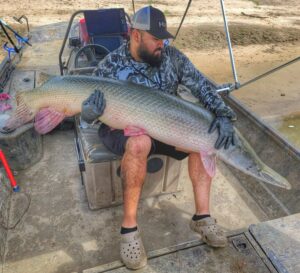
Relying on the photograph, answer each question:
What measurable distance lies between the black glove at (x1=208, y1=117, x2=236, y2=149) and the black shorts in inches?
18.6

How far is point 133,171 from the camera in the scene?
8.40ft

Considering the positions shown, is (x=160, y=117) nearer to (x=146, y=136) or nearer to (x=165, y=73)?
(x=146, y=136)

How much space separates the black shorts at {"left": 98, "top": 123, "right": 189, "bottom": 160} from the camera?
2.73m

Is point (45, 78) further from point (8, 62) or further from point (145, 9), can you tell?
point (8, 62)

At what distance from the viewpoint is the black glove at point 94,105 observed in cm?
251

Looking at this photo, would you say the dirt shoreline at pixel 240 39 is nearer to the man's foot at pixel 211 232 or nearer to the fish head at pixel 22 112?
the fish head at pixel 22 112

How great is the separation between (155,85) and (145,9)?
26.9 inches

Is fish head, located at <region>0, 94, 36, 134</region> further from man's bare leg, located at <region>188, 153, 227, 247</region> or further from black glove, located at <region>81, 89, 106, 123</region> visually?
man's bare leg, located at <region>188, 153, 227, 247</region>

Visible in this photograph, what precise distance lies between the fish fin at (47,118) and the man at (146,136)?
382 millimetres

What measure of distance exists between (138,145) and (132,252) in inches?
33.0

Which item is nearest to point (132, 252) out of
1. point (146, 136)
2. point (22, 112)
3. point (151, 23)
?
point (146, 136)

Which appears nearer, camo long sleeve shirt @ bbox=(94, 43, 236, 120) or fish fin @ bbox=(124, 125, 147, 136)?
fish fin @ bbox=(124, 125, 147, 136)

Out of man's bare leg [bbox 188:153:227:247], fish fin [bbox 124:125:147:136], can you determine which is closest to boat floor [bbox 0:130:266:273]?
man's bare leg [bbox 188:153:227:247]

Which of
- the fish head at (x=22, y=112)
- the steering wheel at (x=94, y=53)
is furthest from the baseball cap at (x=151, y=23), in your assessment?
the steering wheel at (x=94, y=53)
